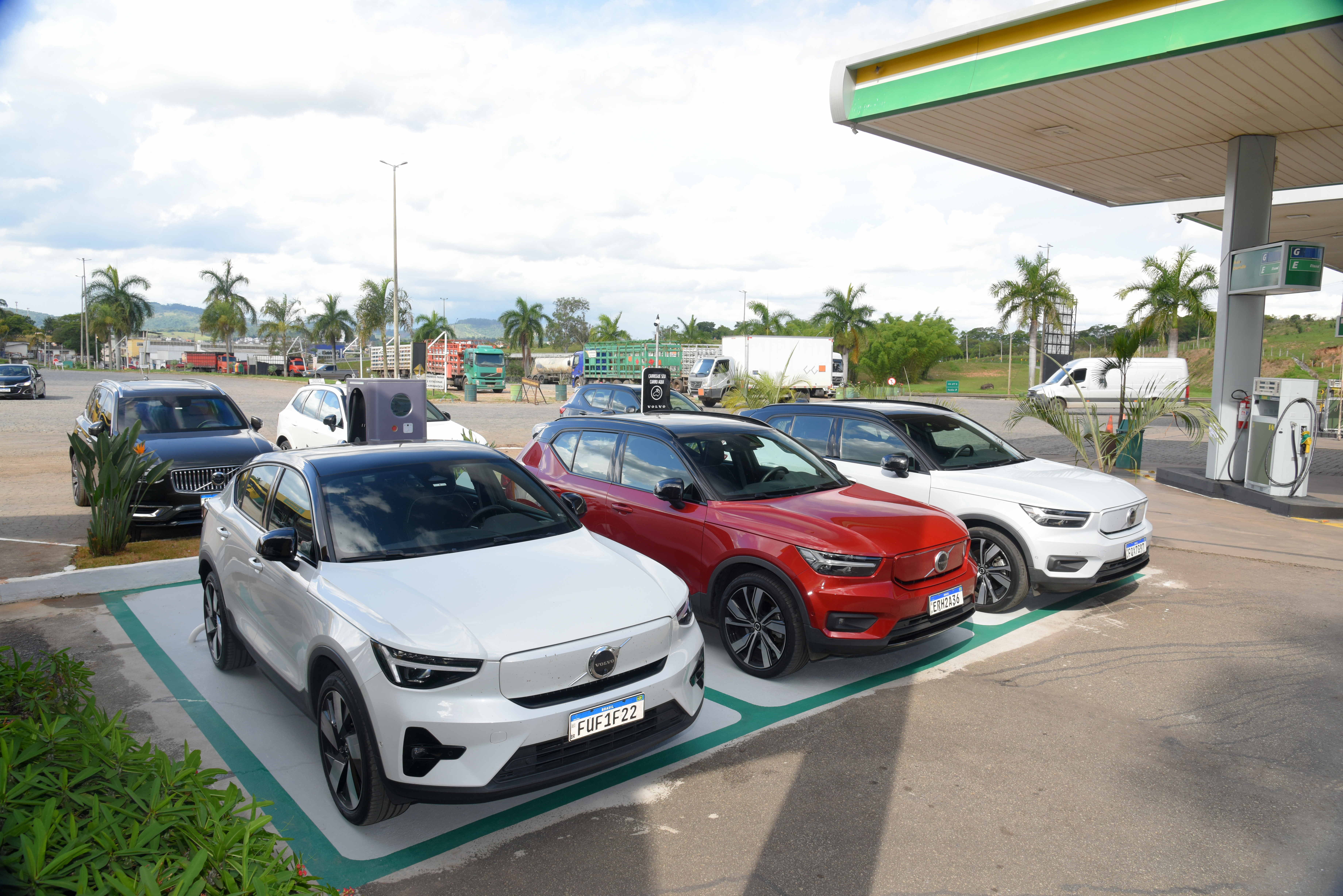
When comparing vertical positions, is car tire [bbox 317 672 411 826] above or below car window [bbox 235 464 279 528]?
below

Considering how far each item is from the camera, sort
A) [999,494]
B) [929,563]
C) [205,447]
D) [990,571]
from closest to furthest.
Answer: [929,563], [999,494], [990,571], [205,447]

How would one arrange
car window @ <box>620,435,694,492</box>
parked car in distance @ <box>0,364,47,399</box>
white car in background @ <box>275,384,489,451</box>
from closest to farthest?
car window @ <box>620,435,694,492</box> → white car in background @ <box>275,384,489,451</box> → parked car in distance @ <box>0,364,47,399</box>

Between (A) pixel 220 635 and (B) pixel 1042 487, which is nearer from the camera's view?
(A) pixel 220 635

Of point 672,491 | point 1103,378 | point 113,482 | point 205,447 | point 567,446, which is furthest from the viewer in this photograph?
point 1103,378

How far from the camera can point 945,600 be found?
5297mm

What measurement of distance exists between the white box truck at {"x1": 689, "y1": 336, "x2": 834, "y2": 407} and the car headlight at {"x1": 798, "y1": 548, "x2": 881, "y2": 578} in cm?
3355

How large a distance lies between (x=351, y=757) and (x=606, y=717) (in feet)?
3.62

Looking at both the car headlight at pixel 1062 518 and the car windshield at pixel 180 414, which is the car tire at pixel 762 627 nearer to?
the car headlight at pixel 1062 518

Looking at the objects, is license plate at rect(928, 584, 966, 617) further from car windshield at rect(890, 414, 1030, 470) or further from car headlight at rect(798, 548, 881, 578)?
car windshield at rect(890, 414, 1030, 470)

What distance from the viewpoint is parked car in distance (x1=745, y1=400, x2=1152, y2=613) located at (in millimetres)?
6453

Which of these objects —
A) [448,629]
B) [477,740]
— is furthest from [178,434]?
[477,740]

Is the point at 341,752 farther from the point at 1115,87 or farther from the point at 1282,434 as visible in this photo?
the point at 1282,434

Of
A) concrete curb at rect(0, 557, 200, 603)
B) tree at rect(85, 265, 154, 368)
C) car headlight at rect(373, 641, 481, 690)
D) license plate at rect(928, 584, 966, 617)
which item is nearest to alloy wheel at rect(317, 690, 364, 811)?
car headlight at rect(373, 641, 481, 690)

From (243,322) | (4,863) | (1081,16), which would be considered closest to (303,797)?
(4,863)
